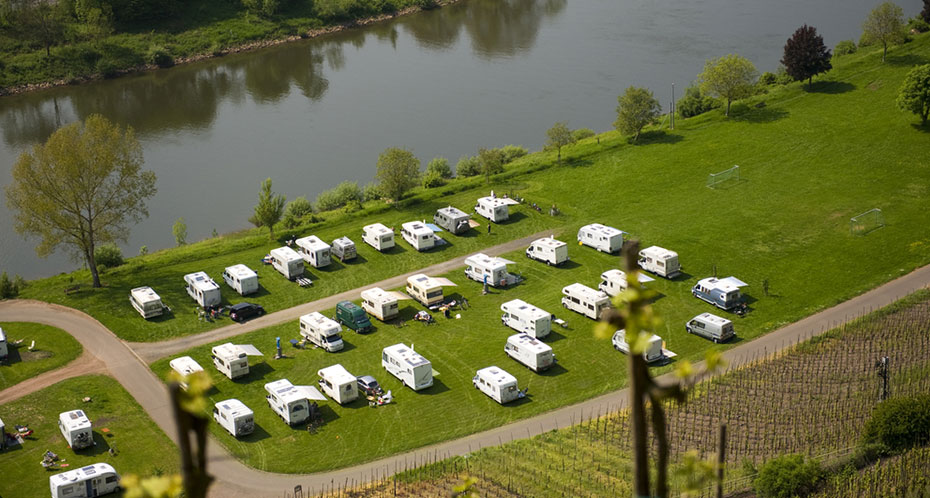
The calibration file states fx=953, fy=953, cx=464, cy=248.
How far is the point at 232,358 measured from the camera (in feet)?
123

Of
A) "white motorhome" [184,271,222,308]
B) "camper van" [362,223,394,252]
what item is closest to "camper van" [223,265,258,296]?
"white motorhome" [184,271,222,308]

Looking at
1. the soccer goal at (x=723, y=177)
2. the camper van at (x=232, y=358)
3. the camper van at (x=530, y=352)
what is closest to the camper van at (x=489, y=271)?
the camper van at (x=530, y=352)

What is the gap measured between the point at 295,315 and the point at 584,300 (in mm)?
12816

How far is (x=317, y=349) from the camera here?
39625 mm

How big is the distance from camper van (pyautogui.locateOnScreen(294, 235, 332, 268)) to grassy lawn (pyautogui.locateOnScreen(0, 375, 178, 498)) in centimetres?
1179

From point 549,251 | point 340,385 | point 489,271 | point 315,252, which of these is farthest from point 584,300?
point 315,252

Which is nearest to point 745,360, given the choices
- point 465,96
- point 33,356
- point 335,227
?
point 335,227

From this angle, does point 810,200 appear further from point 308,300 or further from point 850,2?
point 850,2

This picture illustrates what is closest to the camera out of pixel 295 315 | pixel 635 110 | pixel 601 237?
pixel 295 315

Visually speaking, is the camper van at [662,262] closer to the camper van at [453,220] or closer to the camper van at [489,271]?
the camper van at [489,271]

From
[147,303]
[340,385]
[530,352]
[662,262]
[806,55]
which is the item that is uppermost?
[806,55]

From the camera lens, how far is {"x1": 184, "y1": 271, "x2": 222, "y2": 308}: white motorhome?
42.7 m

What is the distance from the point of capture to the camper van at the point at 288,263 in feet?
149

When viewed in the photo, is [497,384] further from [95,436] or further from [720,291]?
[95,436]
